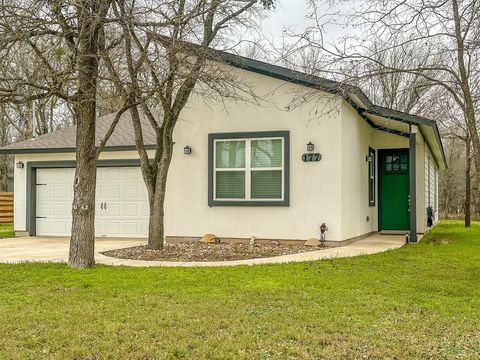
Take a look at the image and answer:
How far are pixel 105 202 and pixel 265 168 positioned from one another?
16.3ft

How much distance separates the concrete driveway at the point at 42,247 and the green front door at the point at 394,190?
273 inches

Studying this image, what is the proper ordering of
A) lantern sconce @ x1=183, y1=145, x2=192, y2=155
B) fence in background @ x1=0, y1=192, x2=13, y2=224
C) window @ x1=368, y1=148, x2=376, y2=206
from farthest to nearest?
fence in background @ x1=0, y1=192, x2=13, y2=224
window @ x1=368, y1=148, x2=376, y2=206
lantern sconce @ x1=183, y1=145, x2=192, y2=155

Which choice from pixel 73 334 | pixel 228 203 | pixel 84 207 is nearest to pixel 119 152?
pixel 228 203

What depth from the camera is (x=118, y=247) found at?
1100 cm

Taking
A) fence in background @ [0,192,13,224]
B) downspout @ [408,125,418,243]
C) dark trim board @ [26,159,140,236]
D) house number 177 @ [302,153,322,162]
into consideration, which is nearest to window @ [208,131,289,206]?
house number 177 @ [302,153,322,162]

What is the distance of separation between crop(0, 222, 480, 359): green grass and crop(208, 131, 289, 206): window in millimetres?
3538

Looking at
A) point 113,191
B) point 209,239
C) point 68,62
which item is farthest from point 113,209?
point 68,62

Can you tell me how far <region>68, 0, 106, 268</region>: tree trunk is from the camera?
25.7 feet

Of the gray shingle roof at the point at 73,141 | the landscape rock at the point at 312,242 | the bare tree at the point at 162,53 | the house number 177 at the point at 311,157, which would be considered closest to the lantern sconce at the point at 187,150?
the gray shingle roof at the point at 73,141

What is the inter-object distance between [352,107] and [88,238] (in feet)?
22.3

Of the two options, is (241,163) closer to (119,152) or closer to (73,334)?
(119,152)

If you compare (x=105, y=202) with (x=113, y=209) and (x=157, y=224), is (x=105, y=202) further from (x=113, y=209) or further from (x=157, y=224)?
(x=157, y=224)

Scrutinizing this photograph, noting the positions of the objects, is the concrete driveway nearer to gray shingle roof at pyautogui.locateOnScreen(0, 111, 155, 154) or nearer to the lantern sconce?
the lantern sconce

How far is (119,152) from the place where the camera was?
13.6 m
